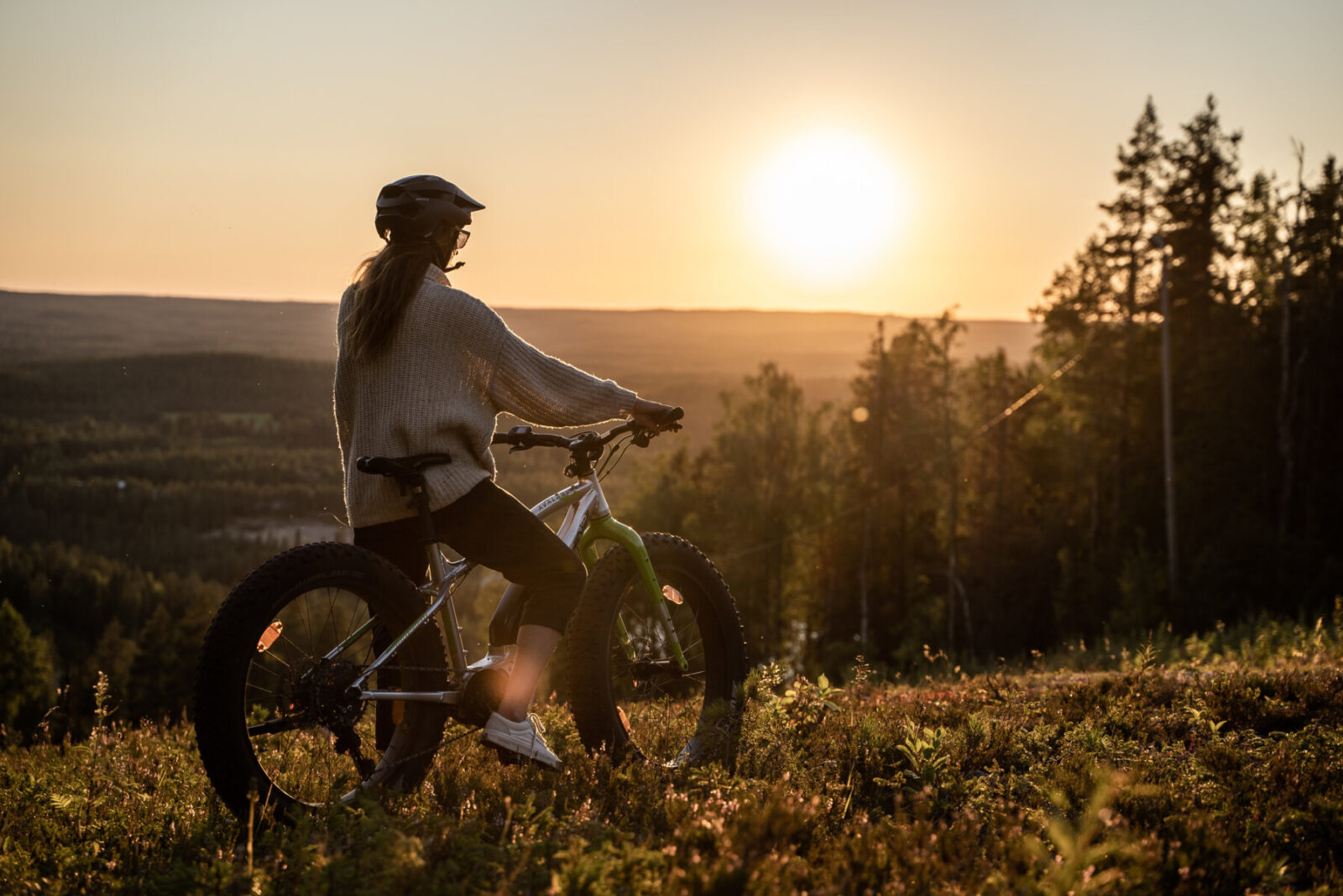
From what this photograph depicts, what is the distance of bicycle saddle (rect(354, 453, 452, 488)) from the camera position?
4035mm

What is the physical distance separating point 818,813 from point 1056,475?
166ft

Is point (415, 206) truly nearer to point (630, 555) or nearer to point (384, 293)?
point (384, 293)

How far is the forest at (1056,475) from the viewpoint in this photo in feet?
137

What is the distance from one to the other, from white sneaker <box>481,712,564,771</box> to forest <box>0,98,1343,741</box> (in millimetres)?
30847

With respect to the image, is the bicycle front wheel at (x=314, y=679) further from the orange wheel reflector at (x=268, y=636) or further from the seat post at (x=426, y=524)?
the seat post at (x=426, y=524)

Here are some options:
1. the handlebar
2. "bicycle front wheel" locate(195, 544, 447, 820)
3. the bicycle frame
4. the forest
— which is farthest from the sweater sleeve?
the forest

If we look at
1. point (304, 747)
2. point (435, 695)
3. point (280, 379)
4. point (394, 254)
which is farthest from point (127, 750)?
point (280, 379)

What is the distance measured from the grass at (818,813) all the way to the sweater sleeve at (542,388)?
4.84 ft

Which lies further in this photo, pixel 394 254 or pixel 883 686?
pixel 883 686

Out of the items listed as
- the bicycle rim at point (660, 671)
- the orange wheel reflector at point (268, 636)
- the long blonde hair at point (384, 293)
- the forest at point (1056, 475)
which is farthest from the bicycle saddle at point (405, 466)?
the forest at point (1056, 475)

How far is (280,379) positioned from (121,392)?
16318 millimetres

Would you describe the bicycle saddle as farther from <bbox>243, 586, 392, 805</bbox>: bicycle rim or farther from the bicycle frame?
<bbox>243, 586, 392, 805</bbox>: bicycle rim

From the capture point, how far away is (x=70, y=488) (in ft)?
336

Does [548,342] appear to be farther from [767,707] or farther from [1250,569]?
[767,707]
